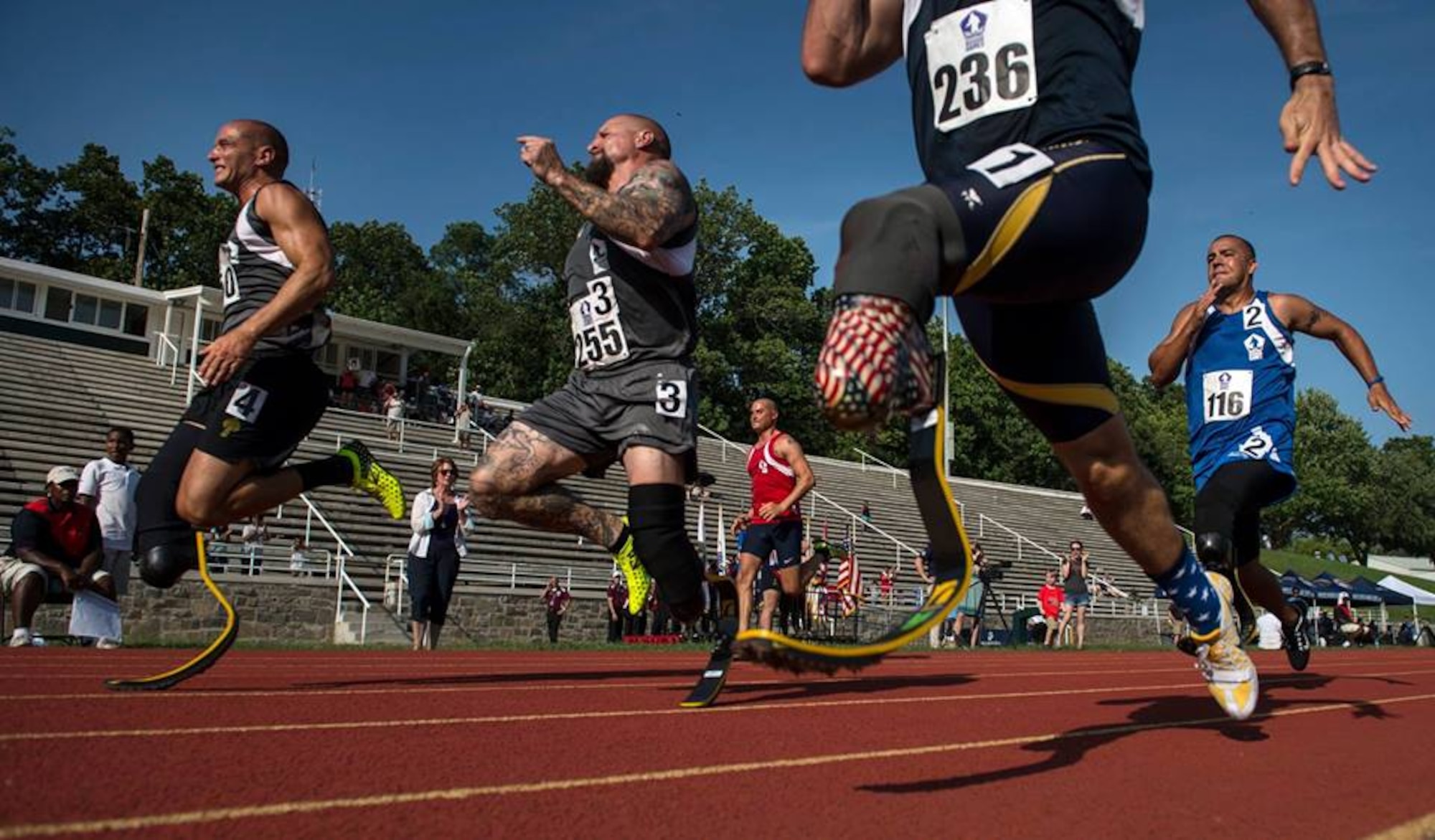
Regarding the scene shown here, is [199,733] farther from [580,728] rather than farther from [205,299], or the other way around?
[205,299]

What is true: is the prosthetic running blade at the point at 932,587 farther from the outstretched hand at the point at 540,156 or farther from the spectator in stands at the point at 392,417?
the spectator in stands at the point at 392,417

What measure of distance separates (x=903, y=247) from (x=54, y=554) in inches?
391

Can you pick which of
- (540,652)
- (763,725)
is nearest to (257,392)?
(763,725)

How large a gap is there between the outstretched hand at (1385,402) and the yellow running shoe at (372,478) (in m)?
5.50

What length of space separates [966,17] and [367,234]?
7836 cm

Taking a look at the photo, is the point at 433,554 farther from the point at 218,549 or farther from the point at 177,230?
the point at 177,230

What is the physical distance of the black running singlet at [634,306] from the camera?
4773 millimetres

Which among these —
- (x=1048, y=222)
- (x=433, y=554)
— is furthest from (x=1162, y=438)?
(x=1048, y=222)

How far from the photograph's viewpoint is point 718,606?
4.94m

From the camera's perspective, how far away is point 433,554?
11.7 meters

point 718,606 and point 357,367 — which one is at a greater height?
point 357,367

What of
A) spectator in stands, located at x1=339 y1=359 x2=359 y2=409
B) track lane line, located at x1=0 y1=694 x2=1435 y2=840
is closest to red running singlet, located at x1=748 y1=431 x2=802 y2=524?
track lane line, located at x1=0 y1=694 x2=1435 y2=840

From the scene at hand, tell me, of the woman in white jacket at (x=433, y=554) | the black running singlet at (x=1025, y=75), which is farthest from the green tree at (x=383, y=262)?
the black running singlet at (x=1025, y=75)

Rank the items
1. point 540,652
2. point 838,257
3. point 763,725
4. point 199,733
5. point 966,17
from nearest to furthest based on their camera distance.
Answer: point 838,257 → point 966,17 → point 199,733 → point 763,725 → point 540,652
